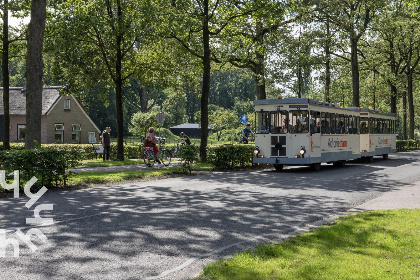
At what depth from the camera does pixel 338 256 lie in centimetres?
641

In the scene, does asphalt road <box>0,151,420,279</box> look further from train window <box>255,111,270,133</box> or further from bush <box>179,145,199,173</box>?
train window <box>255,111,270,133</box>

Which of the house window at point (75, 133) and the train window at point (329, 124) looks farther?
A: the house window at point (75, 133)

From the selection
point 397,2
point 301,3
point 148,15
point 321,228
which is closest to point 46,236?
point 321,228

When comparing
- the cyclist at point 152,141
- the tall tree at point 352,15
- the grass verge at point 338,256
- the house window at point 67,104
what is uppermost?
the tall tree at point 352,15

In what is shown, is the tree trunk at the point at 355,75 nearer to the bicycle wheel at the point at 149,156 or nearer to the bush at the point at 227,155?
the bush at the point at 227,155

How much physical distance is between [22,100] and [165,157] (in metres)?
32.8

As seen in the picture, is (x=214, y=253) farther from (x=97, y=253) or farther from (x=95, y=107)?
(x=95, y=107)

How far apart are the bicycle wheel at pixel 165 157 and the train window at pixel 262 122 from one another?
525 cm

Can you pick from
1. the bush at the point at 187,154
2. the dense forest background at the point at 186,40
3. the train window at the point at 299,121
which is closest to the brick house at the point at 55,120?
the dense forest background at the point at 186,40

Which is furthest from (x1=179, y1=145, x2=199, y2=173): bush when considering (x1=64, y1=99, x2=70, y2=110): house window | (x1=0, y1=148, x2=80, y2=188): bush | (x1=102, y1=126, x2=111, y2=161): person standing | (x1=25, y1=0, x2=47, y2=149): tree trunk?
(x1=64, y1=99, x2=70, y2=110): house window

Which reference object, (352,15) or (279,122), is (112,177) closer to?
(279,122)

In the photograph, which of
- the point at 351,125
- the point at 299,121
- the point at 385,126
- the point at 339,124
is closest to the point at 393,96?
the point at 385,126

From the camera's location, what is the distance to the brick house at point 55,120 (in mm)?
49594

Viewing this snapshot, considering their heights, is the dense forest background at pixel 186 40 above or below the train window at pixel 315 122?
above
